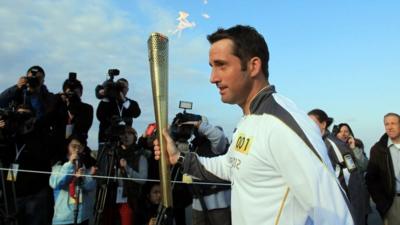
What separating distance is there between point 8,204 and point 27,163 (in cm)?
44

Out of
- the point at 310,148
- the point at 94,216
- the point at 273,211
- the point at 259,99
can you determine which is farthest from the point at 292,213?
the point at 94,216

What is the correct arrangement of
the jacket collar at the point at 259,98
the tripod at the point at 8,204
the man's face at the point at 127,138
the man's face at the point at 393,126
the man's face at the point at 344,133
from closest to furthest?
the jacket collar at the point at 259,98, the tripod at the point at 8,204, the man's face at the point at 127,138, the man's face at the point at 393,126, the man's face at the point at 344,133

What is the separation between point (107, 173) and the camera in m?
4.98

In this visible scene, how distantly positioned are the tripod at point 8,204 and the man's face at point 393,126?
4228mm

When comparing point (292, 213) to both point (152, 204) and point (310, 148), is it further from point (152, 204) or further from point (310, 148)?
point (152, 204)

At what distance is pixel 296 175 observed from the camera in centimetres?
172

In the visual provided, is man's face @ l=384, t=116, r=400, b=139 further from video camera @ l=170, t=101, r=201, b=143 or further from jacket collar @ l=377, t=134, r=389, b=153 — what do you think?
video camera @ l=170, t=101, r=201, b=143

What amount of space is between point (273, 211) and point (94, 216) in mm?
3494

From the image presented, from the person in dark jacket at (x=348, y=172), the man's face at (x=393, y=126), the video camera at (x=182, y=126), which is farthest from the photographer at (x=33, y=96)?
the man's face at (x=393, y=126)

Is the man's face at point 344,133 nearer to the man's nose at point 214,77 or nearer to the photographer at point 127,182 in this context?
the photographer at point 127,182

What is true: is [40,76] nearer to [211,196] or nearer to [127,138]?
[127,138]

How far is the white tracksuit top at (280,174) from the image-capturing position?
1.68m

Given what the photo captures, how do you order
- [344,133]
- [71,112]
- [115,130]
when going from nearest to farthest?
[115,130] < [71,112] < [344,133]

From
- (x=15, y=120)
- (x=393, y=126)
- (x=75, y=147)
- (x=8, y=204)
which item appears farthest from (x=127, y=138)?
A: (x=393, y=126)
